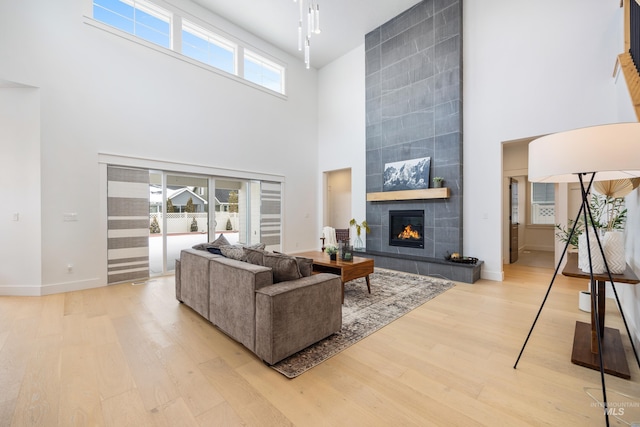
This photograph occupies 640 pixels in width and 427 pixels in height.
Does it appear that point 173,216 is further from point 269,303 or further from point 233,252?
point 269,303

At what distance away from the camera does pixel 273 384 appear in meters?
1.89

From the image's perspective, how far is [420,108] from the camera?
5.60 metres

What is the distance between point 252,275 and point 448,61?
555 centimetres

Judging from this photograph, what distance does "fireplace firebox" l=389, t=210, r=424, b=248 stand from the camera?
18.6 feet

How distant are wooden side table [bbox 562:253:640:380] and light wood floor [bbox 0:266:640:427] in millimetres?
73

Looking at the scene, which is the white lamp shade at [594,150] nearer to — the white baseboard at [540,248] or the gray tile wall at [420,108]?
the gray tile wall at [420,108]

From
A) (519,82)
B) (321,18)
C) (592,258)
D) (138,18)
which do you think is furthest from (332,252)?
(138,18)

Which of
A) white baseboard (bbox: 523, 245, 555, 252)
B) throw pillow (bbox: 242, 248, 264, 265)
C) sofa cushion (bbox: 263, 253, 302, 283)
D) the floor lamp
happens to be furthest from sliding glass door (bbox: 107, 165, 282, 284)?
white baseboard (bbox: 523, 245, 555, 252)

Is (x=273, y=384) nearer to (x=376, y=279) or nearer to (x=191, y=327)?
(x=191, y=327)

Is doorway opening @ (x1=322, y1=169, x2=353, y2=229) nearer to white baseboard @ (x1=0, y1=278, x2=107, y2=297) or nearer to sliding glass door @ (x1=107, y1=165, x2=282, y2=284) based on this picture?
sliding glass door @ (x1=107, y1=165, x2=282, y2=284)

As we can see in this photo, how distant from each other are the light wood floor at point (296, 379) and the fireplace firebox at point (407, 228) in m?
2.64

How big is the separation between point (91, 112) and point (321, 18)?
4864 millimetres

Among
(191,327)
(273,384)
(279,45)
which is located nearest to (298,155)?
(279,45)

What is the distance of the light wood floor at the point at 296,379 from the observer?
62.9 inches
